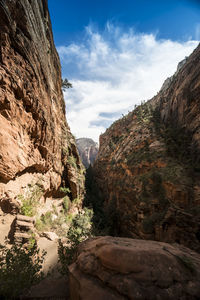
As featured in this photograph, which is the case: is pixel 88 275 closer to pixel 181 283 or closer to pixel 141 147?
pixel 181 283

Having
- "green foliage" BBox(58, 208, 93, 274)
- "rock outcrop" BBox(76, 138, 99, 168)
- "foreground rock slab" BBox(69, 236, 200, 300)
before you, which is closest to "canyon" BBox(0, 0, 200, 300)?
"foreground rock slab" BBox(69, 236, 200, 300)

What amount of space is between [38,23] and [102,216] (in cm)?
2158

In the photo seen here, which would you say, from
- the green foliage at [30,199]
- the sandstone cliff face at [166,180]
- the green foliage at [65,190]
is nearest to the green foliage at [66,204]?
the green foliage at [65,190]

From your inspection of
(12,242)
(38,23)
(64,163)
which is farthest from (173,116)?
(12,242)

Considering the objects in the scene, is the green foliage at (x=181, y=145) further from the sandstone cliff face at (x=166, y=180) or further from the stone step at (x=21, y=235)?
the stone step at (x=21, y=235)

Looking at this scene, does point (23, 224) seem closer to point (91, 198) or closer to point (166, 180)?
point (166, 180)

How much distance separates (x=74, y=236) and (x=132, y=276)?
9.98 feet

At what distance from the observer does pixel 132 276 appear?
2.07 meters

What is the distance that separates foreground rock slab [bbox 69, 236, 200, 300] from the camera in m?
1.88

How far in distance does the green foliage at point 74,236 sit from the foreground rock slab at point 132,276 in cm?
153

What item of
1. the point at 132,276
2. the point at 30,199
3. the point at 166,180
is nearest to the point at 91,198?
the point at 166,180

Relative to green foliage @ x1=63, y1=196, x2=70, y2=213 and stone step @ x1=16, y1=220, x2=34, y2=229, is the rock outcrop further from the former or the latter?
stone step @ x1=16, y1=220, x2=34, y2=229

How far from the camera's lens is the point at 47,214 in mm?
9375

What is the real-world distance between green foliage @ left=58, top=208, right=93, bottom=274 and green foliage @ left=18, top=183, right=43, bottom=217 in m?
2.96
